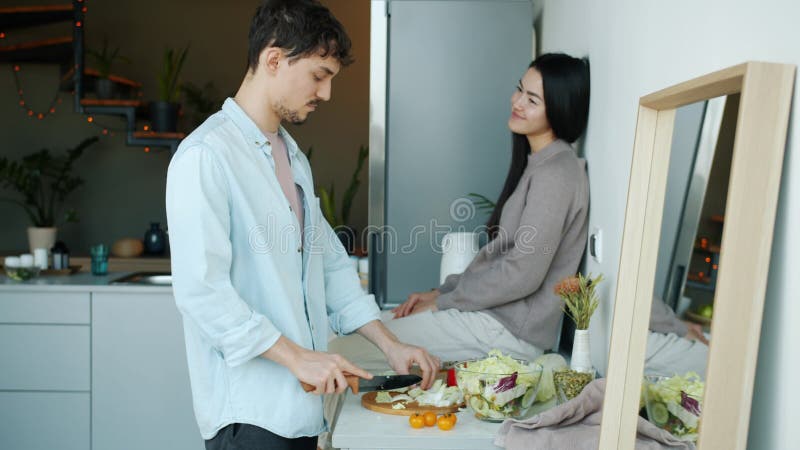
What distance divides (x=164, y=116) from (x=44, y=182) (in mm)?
2014

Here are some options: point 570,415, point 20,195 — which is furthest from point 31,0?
point 570,415

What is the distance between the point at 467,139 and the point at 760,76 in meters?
1.97

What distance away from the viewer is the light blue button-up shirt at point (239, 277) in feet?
4.25

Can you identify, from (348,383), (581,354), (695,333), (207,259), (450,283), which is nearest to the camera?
(695,333)

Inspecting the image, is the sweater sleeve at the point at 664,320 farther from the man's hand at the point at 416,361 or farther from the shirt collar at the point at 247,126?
the shirt collar at the point at 247,126

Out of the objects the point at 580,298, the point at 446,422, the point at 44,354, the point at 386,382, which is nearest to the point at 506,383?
the point at 446,422

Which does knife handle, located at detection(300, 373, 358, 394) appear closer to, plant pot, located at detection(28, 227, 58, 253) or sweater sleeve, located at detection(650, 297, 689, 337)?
sweater sleeve, located at detection(650, 297, 689, 337)

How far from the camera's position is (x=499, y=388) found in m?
1.52

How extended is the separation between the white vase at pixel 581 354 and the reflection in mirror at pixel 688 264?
50cm

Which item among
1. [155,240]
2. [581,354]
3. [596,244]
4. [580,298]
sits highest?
[596,244]

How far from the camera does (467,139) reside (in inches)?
113

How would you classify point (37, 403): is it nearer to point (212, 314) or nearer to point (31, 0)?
point (212, 314)

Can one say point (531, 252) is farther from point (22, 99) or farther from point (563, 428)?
point (22, 99)

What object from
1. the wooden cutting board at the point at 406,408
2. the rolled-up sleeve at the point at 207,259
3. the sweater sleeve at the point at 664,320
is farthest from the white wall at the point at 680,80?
the rolled-up sleeve at the point at 207,259
